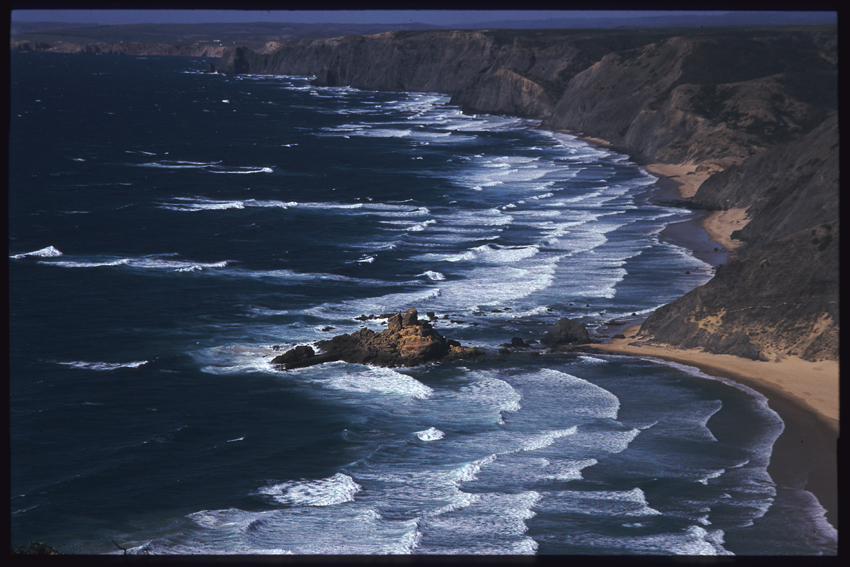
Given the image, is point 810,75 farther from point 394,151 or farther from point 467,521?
point 467,521

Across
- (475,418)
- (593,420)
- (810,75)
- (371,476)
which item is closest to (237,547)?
(371,476)

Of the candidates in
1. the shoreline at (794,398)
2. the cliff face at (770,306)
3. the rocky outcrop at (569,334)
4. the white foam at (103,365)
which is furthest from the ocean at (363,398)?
the cliff face at (770,306)

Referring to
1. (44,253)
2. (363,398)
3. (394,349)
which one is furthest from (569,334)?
(44,253)

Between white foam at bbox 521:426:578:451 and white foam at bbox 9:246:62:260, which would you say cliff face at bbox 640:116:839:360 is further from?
white foam at bbox 9:246:62:260

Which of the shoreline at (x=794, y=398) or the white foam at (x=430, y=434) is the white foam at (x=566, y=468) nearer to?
the white foam at (x=430, y=434)

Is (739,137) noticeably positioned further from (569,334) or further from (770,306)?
(569,334)

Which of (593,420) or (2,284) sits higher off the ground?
(2,284)
